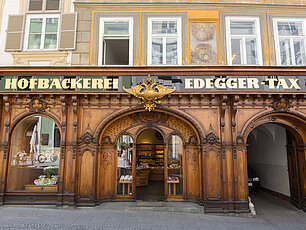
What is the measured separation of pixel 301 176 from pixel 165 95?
6113 mm

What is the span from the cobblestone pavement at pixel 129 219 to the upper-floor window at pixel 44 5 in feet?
26.2

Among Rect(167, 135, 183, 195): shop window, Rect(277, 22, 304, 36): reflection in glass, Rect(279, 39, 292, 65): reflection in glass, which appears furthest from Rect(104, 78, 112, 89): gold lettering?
Rect(277, 22, 304, 36): reflection in glass

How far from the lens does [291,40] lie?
8.97 m

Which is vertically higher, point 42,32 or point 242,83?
point 42,32

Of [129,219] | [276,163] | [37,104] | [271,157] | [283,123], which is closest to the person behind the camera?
[129,219]

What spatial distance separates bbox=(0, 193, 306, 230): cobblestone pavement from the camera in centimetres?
618

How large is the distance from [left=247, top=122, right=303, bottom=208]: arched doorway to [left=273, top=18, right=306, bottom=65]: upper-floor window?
2.78m

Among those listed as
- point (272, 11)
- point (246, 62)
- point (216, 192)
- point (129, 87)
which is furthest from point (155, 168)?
point (272, 11)

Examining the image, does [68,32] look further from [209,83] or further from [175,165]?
[175,165]

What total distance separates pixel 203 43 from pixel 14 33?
777 centimetres

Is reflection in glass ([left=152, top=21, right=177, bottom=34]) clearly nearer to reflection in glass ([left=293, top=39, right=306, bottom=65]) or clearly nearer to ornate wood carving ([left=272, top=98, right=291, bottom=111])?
ornate wood carving ([left=272, top=98, right=291, bottom=111])

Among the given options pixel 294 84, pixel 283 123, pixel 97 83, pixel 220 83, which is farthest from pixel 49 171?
pixel 294 84

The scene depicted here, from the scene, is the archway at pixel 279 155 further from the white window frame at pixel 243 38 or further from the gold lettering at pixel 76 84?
the gold lettering at pixel 76 84

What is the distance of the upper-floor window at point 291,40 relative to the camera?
885 cm
